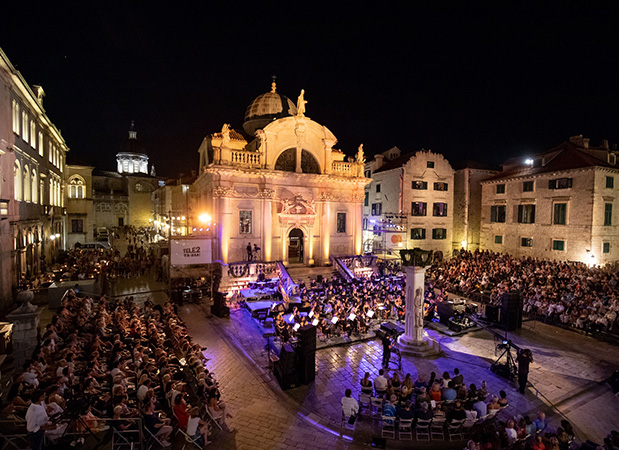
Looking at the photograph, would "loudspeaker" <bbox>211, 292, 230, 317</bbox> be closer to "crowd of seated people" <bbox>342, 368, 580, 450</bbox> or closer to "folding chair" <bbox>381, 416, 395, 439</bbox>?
"crowd of seated people" <bbox>342, 368, 580, 450</bbox>

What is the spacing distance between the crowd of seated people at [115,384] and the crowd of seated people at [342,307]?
4.57 meters

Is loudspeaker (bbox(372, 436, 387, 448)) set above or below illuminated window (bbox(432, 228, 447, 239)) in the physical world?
below

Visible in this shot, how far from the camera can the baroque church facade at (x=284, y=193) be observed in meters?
24.1

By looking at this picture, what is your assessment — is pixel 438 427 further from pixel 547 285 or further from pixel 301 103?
pixel 301 103

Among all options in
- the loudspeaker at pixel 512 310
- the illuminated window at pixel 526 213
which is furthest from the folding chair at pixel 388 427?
the illuminated window at pixel 526 213

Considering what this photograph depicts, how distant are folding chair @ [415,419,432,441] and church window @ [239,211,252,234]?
1873 cm

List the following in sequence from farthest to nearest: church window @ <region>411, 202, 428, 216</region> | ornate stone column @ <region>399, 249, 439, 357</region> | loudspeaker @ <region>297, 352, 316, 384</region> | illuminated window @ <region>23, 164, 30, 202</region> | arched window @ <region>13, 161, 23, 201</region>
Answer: church window @ <region>411, 202, 428, 216</region>
illuminated window @ <region>23, 164, 30, 202</region>
arched window @ <region>13, 161, 23, 201</region>
ornate stone column @ <region>399, 249, 439, 357</region>
loudspeaker @ <region>297, 352, 316, 384</region>

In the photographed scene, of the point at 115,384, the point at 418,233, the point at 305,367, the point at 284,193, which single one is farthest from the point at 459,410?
the point at 418,233

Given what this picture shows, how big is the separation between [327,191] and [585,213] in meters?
21.9

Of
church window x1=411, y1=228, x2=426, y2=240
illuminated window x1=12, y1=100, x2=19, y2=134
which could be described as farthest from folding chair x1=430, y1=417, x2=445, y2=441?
church window x1=411, y1=228, x2=426, y2=240

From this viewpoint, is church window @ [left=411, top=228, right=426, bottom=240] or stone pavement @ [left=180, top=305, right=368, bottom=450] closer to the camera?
stone pavement @ [left=180, top=305, right=368, bottom=450]

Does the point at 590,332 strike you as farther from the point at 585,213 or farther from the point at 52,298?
the point at 52,298

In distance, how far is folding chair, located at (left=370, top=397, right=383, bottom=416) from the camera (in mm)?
9477

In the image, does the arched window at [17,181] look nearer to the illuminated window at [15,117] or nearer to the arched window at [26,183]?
the arched window at [26,183]
